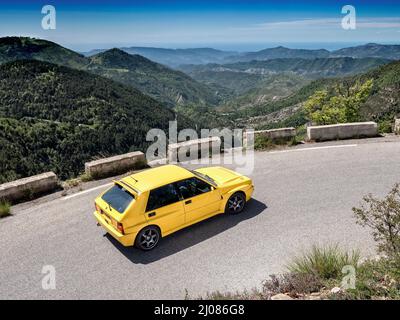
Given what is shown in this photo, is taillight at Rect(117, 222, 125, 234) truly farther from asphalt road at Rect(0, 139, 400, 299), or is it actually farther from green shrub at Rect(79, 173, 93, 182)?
green shrub at Rect(79, 173, 93, 182)

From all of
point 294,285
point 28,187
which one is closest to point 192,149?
point 28,187

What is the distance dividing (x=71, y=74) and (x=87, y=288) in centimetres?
21363

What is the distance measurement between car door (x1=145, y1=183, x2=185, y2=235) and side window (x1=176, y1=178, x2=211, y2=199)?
169 mm

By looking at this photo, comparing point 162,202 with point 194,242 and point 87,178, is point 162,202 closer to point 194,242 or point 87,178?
point 194,242

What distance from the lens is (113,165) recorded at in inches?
433

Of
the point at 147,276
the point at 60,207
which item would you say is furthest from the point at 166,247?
the point at 60,207

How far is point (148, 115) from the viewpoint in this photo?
191 meters

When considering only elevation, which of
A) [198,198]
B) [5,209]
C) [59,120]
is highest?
[198,198]

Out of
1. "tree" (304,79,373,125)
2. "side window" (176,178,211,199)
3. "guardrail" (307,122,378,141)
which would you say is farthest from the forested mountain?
"side window" (176,178,211,199)

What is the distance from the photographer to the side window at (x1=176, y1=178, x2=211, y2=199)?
7.69 meters

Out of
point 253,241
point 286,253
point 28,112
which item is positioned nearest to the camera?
point 286,253

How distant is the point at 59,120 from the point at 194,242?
532 feet

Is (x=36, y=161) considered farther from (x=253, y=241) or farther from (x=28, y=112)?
(x=253, y=241)

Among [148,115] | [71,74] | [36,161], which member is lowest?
[36,161]
